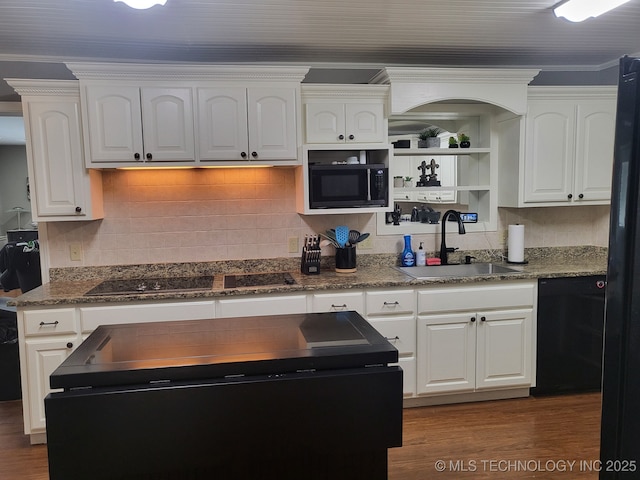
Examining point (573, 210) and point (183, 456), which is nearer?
point (183, 456)

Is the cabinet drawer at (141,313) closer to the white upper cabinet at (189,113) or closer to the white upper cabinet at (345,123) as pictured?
the white upper cabinet at (189,113)

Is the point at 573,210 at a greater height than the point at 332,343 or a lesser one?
greater

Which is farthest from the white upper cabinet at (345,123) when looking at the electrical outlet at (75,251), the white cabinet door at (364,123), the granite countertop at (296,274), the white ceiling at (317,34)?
the electrical outlet at (75,251)

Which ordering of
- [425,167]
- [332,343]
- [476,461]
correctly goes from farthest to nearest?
[425,167], [476,461], [332,343]

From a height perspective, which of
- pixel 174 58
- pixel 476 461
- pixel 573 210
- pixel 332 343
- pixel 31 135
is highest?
pixel 174 58

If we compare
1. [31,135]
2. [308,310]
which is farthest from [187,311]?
[31,135]

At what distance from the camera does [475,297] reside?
319 centimetres

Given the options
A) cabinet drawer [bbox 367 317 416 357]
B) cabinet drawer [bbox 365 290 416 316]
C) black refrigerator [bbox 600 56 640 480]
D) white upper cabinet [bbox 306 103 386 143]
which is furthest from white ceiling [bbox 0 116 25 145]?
black refrigerator [bbox 600 56 640 480]

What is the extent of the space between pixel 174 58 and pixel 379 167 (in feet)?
5.34

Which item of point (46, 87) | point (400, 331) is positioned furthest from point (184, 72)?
point (400, 331)

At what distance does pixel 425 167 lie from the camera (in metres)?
3.79

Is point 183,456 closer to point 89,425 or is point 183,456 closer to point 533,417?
point 89,425

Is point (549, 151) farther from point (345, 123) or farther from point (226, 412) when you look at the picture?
point (226, 412)

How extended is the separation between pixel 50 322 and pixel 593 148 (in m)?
3.82
